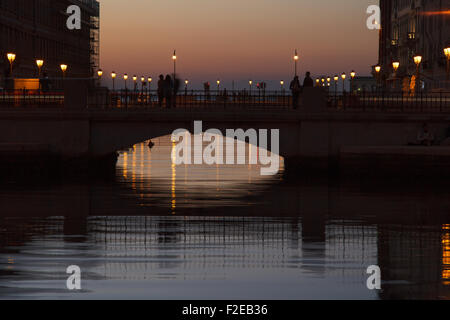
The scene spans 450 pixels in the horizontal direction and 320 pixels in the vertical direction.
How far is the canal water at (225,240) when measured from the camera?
17.8 m

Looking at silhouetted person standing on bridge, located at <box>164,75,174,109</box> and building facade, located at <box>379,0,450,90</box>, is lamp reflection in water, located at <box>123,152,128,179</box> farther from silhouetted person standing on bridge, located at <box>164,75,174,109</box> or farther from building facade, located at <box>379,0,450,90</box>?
building facade, located at <box>379,0,450,90</box>

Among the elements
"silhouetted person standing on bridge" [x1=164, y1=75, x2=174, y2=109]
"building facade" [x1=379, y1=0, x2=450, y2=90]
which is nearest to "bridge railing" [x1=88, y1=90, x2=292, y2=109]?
"silhouetted person standing on bridge" [x1=164, y1=75, x2=174, y2=109]

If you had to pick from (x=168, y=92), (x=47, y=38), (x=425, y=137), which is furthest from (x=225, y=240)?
(x=47, y=38)

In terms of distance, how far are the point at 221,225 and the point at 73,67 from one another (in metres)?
102

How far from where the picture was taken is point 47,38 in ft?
369

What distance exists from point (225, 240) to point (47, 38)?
91380 millimetres

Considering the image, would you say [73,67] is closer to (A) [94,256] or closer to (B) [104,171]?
A: (B) [104,171]

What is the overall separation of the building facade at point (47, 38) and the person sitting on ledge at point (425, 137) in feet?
109

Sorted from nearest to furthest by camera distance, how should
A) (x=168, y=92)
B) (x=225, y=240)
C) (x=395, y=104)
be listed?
(x=225, y=240) → (x=168, y=92) → (x=395, y=104)

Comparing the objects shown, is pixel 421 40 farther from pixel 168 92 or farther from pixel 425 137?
pixel 168 92

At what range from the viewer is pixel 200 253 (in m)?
21.8

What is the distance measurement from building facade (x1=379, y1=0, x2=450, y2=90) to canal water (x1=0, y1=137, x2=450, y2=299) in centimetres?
2823
